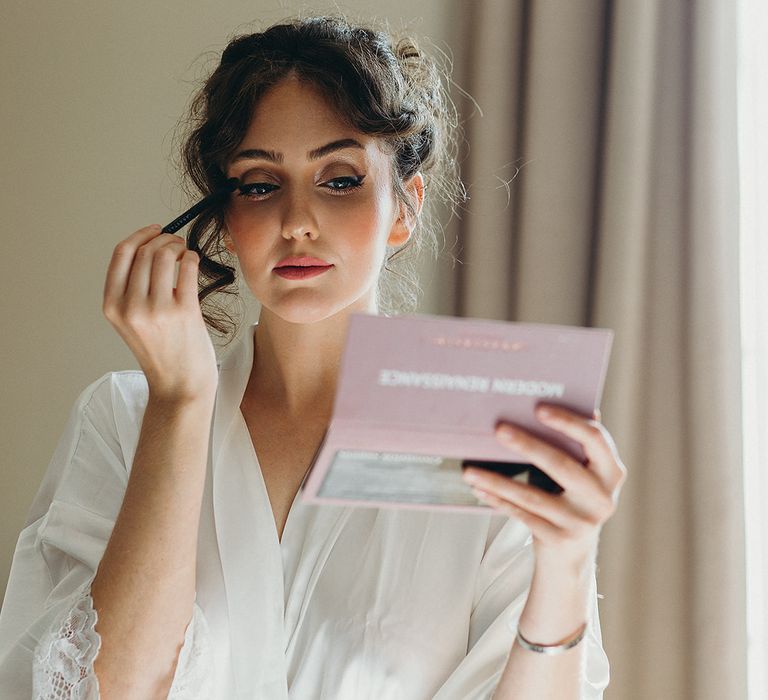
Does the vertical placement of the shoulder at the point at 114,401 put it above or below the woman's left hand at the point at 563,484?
above

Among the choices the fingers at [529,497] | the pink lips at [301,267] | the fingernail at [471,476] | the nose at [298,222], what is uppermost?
the nose at [298,222]

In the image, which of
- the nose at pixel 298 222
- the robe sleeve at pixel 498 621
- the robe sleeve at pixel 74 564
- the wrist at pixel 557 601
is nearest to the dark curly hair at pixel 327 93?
the nose at pixel 298 222

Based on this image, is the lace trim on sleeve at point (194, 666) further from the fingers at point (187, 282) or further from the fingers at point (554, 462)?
the fingers at point (554, 462)

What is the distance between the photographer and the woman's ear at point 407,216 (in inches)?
53.4

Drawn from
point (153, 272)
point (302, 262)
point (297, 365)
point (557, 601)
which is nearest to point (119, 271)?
point (153, 272)

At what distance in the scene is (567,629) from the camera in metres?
1.02

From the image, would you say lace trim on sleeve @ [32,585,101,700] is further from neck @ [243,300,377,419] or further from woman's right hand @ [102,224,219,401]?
neck @ [243,300,377,419]

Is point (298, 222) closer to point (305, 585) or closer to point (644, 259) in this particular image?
point (305, 585)

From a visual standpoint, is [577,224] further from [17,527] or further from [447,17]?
[17,527]

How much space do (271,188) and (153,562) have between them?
0.46 m

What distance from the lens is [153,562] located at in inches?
41.0

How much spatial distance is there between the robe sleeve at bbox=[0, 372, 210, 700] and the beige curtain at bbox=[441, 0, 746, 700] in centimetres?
71

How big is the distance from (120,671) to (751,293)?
1.11 meters

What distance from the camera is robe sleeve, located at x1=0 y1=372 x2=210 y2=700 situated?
1.04 m
